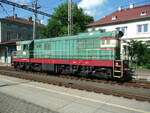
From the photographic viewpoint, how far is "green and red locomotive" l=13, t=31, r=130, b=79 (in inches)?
396

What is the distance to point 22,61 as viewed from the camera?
1647cm

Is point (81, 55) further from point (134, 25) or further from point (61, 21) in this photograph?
point (61, 21)

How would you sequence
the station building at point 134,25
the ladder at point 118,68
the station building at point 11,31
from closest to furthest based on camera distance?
the ladder at point 118,68 < the station building at point 134,25 < the station building at point 11,31

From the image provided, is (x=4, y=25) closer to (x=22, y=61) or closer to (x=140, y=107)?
(x=22, y=61)

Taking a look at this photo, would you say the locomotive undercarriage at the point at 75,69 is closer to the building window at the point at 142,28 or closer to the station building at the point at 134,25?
the station building at the point at 134,25

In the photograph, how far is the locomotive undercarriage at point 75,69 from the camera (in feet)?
33.9

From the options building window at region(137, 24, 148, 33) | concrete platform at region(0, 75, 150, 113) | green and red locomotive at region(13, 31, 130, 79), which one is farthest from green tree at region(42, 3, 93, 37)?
concrete platform at region(0, 75, 150, 113)

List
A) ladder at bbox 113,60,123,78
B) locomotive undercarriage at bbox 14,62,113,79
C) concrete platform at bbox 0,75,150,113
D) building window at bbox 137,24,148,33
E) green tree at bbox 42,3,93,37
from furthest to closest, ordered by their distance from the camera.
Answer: green tree at bbox 42,3,93,37, building window at bbox 137,24,148,33, locomotive undercarriage at bbox 14,62,113,79, ladder at bbox 113,60,123,78, concrete platform at bbox 0,75,150,113

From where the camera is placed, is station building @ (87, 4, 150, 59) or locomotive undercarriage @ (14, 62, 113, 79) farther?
station building @ (87, 4, 150, 59)

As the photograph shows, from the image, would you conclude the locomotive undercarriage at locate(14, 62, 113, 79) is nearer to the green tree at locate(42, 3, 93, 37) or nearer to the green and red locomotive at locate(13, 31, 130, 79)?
the green and red locomotive at locate(13, 31, 130, 79)

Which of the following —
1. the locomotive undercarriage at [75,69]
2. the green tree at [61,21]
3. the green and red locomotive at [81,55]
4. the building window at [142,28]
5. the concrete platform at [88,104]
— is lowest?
the concrete platform at [88,104]

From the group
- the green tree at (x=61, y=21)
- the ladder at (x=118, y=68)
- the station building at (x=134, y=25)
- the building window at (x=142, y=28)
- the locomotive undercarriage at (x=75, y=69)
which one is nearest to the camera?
the ladder at (x=118, y=68)

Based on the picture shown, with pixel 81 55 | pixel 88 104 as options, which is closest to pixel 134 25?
pixel 81 55

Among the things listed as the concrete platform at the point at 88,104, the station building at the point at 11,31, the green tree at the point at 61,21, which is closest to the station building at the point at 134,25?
the green tree at the point at 61,21
